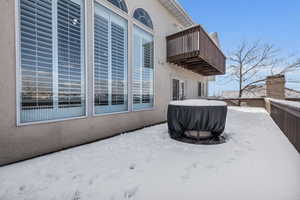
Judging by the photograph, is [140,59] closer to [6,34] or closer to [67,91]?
[67,91]

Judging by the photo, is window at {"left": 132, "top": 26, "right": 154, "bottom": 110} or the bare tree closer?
window at {"left": 132, "top": 26, "right": 154, "bottom": 110}

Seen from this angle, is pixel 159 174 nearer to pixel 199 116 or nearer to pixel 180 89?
pixel 199 116

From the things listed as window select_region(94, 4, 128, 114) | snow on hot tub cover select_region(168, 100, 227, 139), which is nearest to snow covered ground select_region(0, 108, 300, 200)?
snow on hot tub cover select_region(168, 100, 227, 139)

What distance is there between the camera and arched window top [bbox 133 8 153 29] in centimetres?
503

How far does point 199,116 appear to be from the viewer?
3.43 m

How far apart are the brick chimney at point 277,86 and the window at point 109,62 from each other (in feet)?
33.8

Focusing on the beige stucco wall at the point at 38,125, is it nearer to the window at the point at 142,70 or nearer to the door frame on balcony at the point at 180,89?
the window at the point at 142,70

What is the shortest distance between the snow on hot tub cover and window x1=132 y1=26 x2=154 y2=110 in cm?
188

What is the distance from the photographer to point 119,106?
4461 millimetres

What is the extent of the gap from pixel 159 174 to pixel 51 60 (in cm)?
296

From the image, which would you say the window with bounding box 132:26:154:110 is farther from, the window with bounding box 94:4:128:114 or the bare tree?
the bare tree

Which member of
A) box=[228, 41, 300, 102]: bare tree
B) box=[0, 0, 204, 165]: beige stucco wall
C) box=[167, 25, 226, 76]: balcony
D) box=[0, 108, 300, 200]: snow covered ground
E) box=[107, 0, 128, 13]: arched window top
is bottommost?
box=[0, 108, 300, 200]: snow covered ground

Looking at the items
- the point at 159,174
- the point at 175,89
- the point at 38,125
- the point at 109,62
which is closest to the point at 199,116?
the point at 159,174

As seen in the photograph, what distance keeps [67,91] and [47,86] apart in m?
0.39
